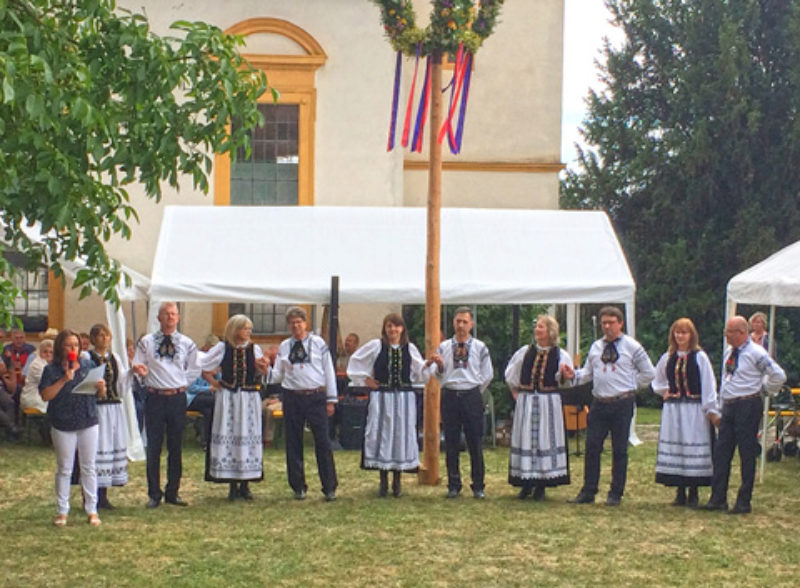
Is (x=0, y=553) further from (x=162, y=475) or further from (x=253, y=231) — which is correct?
(x=253, y=231)

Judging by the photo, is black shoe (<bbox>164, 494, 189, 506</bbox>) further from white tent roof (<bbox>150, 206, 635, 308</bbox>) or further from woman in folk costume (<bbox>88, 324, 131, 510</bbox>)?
white tent roof (<bbox>150, 206, 635, 308</bbox>)

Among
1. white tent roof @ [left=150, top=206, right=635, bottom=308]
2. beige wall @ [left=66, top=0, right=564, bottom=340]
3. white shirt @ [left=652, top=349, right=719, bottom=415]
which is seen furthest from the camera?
beige wall @ [left=66, top=0, right=564, bottom=340]

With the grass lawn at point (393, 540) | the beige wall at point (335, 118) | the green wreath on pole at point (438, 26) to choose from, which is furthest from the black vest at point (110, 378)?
the beige wall at point (335, 118)

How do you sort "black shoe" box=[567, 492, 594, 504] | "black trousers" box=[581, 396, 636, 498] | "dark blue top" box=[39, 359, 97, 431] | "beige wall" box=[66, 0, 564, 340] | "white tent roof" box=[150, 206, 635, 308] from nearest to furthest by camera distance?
"dark blue top" box=[39, 359, 97, 431] < "black trousers" box=[581, 396, 636, 498] < "black shoe" box=[567, 492, 594, 504] < "white tent roof" box=[150, 206, 635, 308] < "beige wall" box=[66, 0, 564, 340]

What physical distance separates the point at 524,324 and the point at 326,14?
5.77 m

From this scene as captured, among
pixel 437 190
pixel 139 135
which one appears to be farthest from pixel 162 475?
pixel 139 135

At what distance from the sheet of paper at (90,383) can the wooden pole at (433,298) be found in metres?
3.65

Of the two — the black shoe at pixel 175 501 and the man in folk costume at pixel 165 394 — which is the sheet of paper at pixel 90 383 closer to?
the man in folk costume at pixel 165 394

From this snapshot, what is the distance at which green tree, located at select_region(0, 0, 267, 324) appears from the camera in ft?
21.8

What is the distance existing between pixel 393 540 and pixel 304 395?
2.37 metres

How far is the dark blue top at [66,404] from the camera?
33.6 feet

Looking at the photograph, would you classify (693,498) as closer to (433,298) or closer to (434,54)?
(433,298)

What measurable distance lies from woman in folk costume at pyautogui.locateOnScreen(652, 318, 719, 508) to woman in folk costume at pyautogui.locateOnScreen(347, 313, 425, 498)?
82.7 inches

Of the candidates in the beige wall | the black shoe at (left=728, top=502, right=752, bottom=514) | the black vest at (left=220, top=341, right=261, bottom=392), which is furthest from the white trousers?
the beige wall
